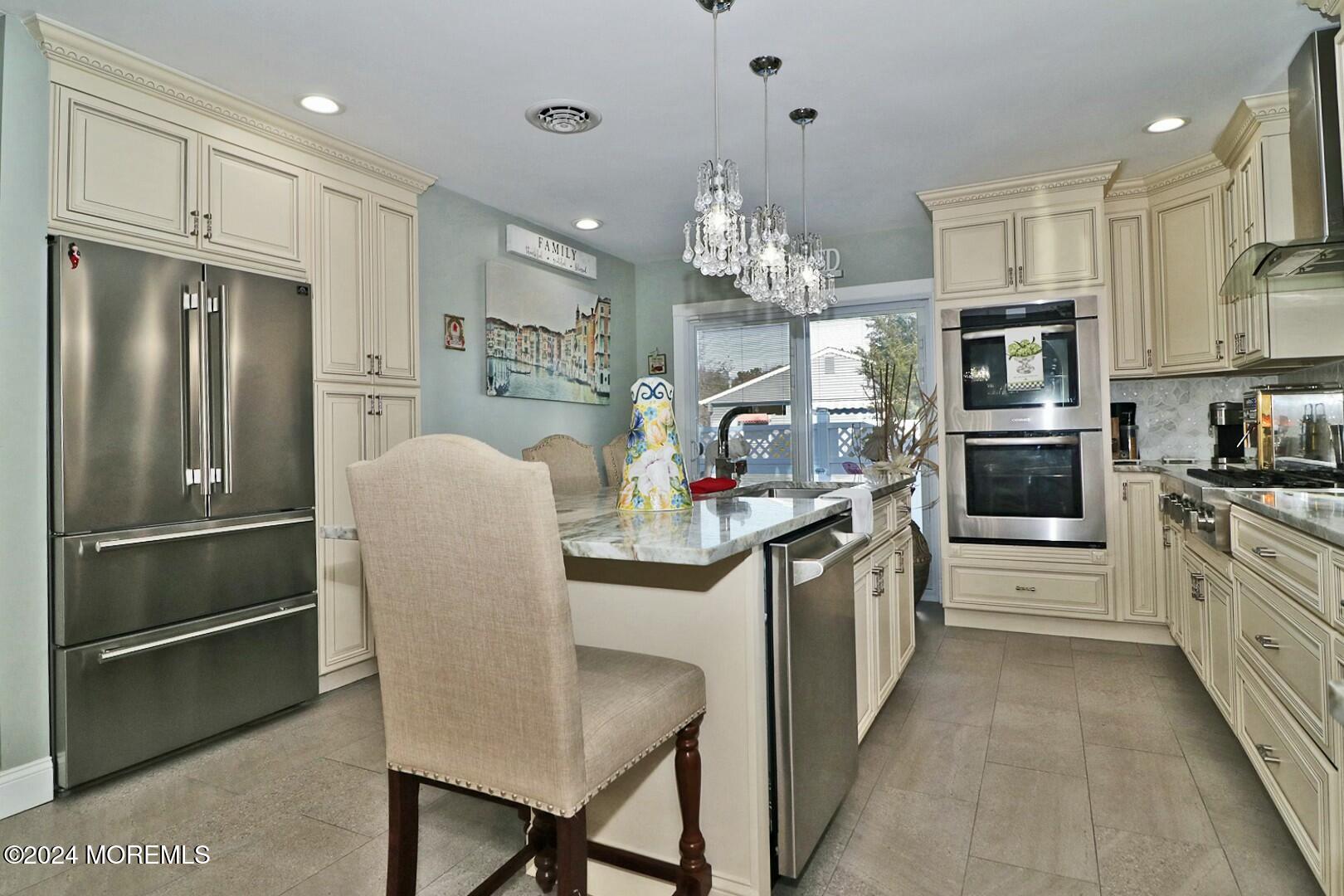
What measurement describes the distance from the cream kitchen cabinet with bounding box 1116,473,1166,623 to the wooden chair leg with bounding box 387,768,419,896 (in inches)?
142

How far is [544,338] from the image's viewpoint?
4.48 metres

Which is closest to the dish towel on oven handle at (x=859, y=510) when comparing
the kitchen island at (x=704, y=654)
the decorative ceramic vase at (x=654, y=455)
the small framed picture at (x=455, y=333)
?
the kitchen island at (x=704, y=654)

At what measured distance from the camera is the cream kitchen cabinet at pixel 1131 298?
3852 mm

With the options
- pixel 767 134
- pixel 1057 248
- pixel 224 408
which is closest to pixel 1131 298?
pixel 1057 248

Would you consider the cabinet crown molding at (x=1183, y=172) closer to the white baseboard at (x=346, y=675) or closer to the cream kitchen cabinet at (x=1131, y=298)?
the cream kitchen cabinet at (x=1131, y=298)

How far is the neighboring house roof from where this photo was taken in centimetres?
492

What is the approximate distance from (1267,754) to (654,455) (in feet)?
5.79

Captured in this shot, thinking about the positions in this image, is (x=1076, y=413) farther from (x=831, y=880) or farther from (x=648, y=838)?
(x=648, y=838)

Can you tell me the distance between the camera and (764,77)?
2715 mm

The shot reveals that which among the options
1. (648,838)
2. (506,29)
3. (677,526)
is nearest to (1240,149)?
(506,29)

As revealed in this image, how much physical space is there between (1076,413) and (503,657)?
3.52 meters

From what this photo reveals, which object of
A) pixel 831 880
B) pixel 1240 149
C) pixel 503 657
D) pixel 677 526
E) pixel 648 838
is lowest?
pixel 831 880

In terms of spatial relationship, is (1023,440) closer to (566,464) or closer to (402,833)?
(566,464)

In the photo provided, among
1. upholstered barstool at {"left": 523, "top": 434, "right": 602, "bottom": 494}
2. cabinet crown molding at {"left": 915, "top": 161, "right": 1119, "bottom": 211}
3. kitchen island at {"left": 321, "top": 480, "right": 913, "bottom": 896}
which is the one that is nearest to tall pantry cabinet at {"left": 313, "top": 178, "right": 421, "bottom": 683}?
upholstered barstool at {"left": 523, "top": 434, "right": 602, "bottom": 494}
